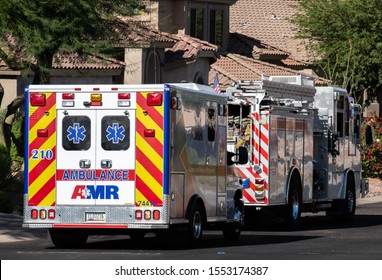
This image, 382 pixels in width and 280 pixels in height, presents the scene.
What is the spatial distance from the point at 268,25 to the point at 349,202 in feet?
117

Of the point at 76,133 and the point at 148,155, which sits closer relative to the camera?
the point at 148,155

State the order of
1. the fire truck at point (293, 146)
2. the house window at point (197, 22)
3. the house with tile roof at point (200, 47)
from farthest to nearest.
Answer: the house window at point (197, 22), the house with tile roof at point (200, 47), the fire truck at point (293, 146)

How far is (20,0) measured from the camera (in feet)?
92.3

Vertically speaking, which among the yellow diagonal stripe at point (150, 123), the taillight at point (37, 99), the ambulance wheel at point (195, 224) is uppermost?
the taillight at point (37, 99)

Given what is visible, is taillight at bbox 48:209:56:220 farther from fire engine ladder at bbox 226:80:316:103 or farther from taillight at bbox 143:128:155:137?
fire engine ladder at bbox 226:80:316:103

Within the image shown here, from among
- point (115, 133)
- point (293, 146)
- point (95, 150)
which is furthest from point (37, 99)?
point (293, 146)

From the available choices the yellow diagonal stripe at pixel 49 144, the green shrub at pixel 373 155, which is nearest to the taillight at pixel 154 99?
the yellow diagonal stripe at pixel 49 144

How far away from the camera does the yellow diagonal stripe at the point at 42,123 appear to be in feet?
66.1

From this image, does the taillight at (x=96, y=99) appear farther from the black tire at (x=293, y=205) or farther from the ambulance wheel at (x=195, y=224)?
the black tire at (x=293, y=205)

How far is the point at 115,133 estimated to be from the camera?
19.9 metres

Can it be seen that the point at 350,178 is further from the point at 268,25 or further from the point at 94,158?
the point at 268,25

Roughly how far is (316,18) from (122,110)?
1598 inches

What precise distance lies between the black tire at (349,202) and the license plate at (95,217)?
11045 mm

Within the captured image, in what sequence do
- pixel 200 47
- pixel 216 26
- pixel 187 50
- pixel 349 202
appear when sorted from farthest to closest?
pixel 216 26 → pixel 200 47 → pixel 187 50 → pixel 349 202
